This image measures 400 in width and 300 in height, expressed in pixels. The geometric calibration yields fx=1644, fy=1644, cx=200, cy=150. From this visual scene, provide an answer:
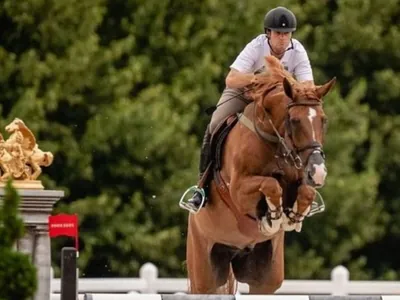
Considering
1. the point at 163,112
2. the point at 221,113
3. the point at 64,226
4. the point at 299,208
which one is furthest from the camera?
the point at 163,112

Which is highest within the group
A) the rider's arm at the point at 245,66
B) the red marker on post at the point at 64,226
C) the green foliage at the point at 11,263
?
the rider's arm at the point at 245,66

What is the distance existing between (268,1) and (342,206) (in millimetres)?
3436

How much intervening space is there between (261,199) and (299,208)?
41 centimetres

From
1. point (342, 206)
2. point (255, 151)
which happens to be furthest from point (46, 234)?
point (342, 206)

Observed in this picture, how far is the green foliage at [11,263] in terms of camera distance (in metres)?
7.23

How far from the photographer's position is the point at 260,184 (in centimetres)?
1084

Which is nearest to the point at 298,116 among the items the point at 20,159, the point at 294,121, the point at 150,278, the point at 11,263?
the point at 294,121

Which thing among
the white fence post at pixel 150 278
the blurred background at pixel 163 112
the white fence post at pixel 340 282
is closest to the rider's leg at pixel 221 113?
the white fence post at pixel 150 278

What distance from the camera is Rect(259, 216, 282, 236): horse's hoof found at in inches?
423

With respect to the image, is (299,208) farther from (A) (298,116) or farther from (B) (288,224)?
(A) (298,116)

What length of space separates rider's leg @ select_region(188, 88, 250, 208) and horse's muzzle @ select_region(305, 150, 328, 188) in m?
1.40

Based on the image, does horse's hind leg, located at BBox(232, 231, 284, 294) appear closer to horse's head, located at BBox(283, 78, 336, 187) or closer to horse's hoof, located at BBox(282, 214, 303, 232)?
horse's hoof, located at BBox(282, 214, 303, 232)

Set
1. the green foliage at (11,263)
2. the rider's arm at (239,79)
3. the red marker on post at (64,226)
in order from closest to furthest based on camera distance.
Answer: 1. the green foliage at (11,263)
2. the red marker on post at (64,226)
3. the rider's arm at (239,79)

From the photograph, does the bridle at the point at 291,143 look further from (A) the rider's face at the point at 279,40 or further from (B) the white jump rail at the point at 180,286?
(B) the white jump rail at the point at 180,286
